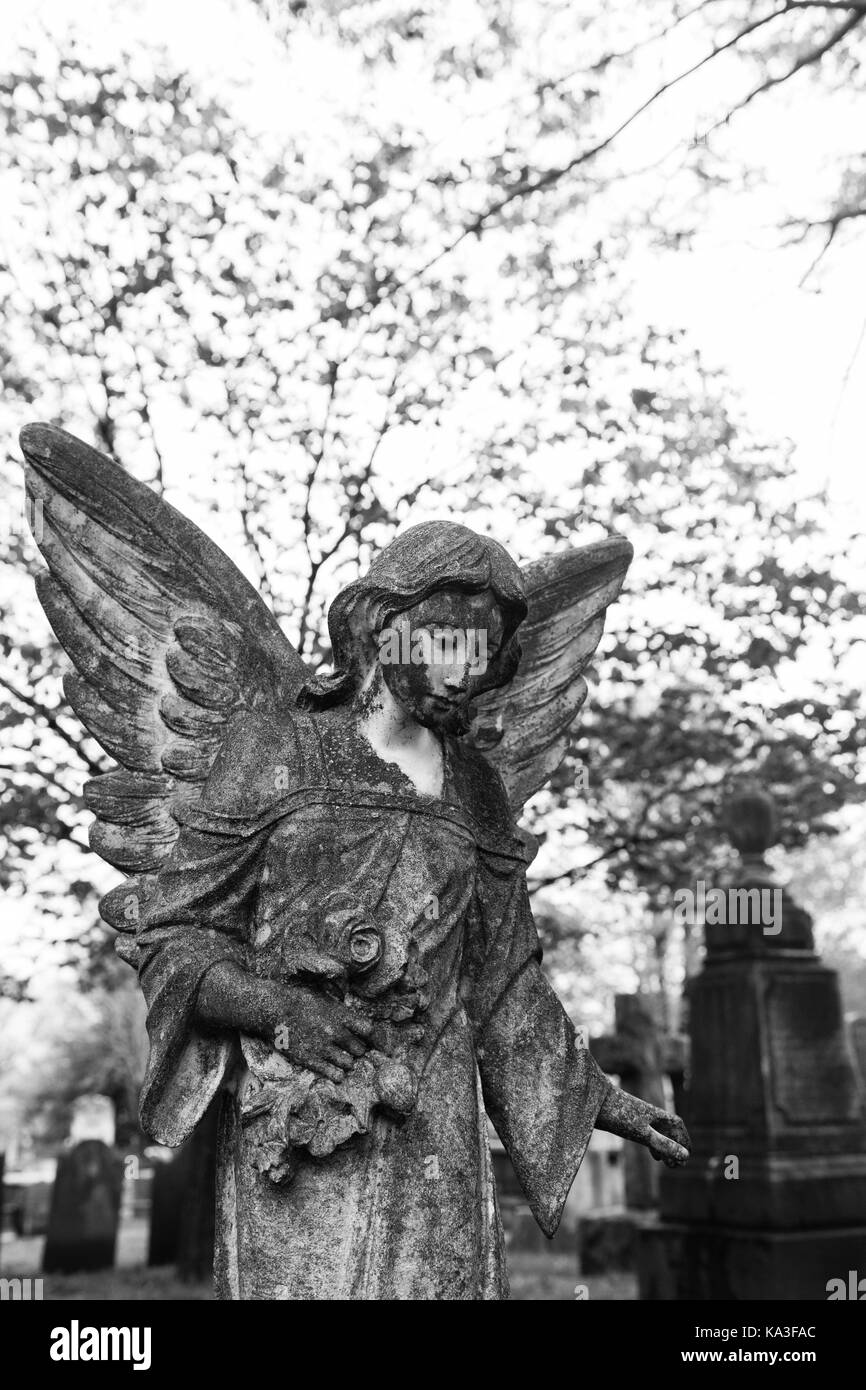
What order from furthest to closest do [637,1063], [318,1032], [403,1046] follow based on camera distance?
[637,1063] < [403,1046] < [318,1032]

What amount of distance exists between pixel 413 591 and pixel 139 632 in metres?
0.83

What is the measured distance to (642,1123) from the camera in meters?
3.32

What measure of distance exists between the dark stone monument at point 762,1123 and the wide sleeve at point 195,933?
21.0 feet

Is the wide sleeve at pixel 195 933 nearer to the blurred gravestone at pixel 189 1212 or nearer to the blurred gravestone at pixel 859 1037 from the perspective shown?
the blurred gravestone at pixel 189 1212

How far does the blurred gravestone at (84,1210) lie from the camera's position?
14.0m

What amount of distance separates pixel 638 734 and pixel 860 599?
1933 millimetres

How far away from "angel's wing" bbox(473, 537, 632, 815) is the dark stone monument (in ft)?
18.1

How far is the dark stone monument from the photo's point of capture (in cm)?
873

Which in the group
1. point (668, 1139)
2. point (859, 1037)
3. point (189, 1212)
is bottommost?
point (668, 1139)

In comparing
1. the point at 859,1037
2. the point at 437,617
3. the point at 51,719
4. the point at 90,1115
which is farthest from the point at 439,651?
the point at 90,1115

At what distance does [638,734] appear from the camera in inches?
396

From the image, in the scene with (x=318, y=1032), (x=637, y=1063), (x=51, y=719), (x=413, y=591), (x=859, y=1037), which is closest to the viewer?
(x=318, y=1032)

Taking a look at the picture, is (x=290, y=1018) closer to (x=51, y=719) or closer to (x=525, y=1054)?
(x=525, y=1054)
